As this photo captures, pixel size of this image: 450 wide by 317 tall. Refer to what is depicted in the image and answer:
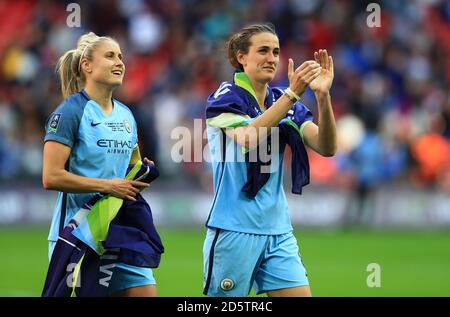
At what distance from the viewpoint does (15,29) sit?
64.7 feet

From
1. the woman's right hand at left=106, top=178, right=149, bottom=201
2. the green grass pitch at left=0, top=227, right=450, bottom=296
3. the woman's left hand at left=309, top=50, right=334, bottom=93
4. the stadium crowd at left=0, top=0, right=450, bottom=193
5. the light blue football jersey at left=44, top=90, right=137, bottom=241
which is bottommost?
the green grass pitch at left=0, top=227, right=450, bottom=296

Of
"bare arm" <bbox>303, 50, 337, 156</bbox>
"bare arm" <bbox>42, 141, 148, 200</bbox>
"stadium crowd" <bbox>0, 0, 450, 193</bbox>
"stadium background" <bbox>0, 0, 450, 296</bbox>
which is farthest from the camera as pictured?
"stadium crowd" <bbox>0, 0, 450, 193</bbox>

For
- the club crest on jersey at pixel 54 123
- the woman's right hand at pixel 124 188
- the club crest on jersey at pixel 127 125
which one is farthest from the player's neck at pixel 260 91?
the club crest on jersey at pixel 54 123

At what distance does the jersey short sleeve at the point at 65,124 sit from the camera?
19.8ft

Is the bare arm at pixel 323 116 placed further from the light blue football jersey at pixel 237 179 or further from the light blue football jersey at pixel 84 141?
the light blue football jersey at pixel 84 141

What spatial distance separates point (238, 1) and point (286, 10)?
101cm

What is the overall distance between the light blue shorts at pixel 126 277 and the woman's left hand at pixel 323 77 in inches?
61.7

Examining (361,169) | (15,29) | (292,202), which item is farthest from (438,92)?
(15,29)

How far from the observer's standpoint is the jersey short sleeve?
6.03 metres

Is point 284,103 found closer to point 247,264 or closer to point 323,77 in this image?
point 323,77

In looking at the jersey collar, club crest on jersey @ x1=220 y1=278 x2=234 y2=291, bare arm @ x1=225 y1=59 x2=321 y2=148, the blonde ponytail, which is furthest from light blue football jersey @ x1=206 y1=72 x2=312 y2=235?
the blonde ponytail

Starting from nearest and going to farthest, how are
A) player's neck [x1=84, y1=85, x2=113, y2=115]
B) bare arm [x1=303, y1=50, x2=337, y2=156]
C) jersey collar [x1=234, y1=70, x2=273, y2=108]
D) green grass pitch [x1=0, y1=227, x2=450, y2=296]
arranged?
1. bare arm [x1=303, y1=50, x2=337, y2=156]
2. player's neck [x1=84, y1=85, x2=113, y2=115]
3. jersey collar [x1=234, y1=70, x2=273, y2=108]
4. green grass pitch [x1=0, y1=227, x2=450, y2=296]

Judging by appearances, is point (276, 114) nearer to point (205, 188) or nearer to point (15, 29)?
point (205, 188)

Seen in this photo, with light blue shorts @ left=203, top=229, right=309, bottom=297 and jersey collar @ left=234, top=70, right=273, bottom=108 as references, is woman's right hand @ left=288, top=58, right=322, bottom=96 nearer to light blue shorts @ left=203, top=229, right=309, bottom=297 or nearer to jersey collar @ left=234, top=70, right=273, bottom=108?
jersey collar @ left=234, top=70, right=273, bottom=108
